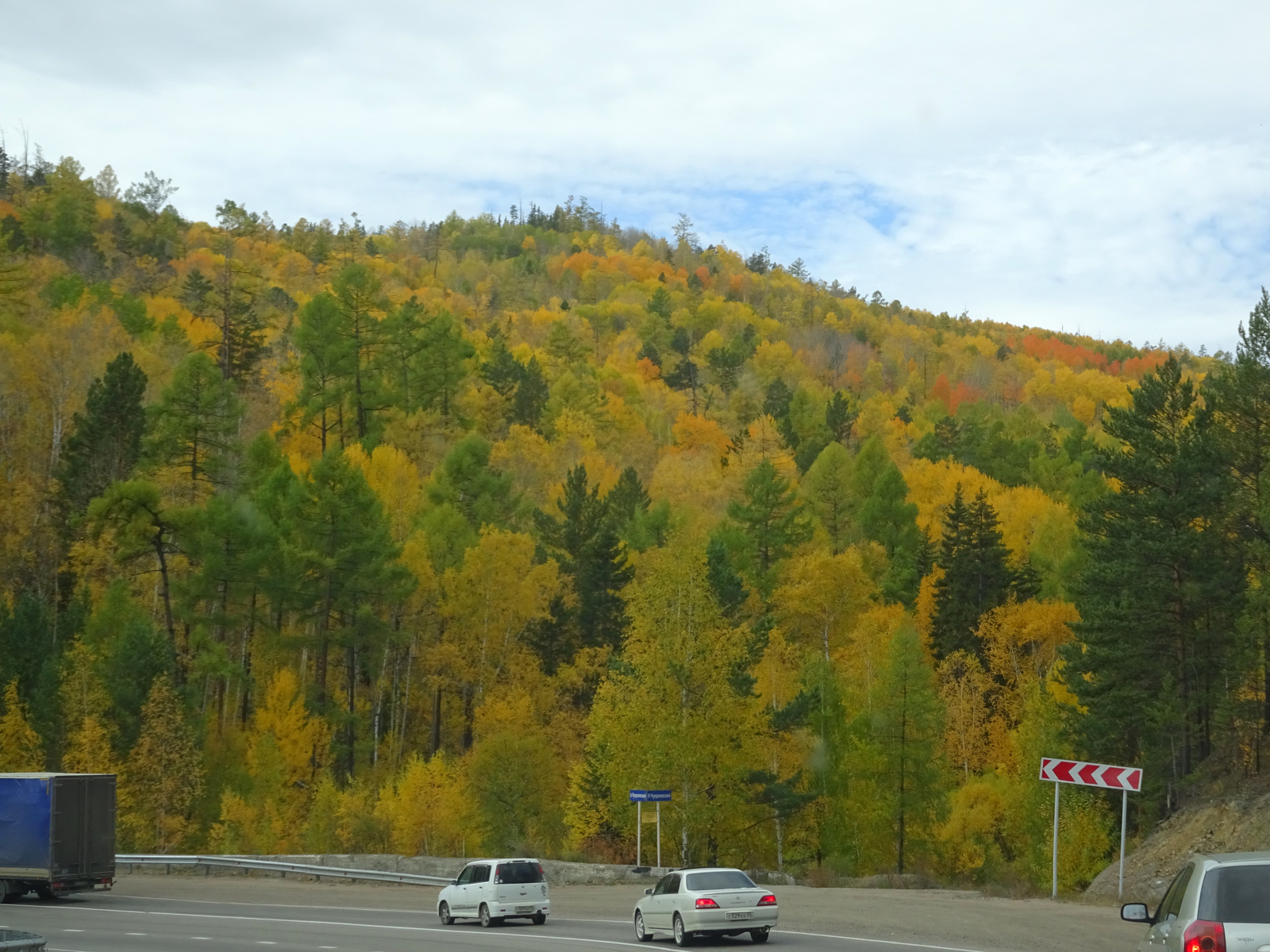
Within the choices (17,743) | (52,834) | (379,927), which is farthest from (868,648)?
(379,927)

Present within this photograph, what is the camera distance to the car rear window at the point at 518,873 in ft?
83.3

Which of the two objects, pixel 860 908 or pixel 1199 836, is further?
pixel 1199 836

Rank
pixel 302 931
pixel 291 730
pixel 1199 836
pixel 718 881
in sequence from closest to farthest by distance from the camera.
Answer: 1. pixel 718 881
2. pixel 302 931
3. pixel 1199 836
4. pixel 291 730

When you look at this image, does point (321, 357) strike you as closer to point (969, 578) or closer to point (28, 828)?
point (969, 578)

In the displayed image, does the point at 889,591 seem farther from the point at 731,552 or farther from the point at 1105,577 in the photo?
the point at 1105,577

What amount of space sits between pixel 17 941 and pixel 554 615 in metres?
54.3

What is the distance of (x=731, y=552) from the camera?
73062 millimetres

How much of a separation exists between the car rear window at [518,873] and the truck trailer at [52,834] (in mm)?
10538

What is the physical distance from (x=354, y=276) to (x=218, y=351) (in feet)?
47.8

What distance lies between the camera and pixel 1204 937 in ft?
28.8

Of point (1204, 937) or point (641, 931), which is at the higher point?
point (1204, 937)

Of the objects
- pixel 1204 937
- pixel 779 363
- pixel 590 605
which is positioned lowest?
pixel 590 605

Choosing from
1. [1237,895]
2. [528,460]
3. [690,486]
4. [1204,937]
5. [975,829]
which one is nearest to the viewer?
[1204,937]

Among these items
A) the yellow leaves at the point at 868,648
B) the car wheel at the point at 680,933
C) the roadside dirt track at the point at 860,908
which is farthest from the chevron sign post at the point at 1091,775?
the yellow leaves at the point at 868,648
